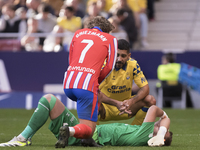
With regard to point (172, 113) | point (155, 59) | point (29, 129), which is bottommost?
point (172, 113)

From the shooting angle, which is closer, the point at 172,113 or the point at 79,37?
the point at 79,37

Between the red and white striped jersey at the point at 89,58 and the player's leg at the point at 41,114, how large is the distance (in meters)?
0.25

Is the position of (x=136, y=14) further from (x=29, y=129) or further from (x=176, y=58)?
(x=29, y=129)

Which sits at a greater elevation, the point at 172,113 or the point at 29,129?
the point at 29,129

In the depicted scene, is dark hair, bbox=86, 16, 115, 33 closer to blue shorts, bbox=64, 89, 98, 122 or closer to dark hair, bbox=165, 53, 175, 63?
blue shorts, bbox=64, 89, 98, 122

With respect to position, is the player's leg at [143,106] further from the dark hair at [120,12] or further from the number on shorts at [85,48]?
the dark hair at [120,12]

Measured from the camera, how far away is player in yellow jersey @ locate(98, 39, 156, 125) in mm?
6375

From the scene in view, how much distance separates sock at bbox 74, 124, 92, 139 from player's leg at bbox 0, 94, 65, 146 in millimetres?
422

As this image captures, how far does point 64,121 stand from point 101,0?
30.9 feet

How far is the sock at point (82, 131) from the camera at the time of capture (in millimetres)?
4777

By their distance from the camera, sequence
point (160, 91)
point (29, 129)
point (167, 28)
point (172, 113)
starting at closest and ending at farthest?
point (29, 129) → point (172, 113) → point (160, 91) → point (167, 28)

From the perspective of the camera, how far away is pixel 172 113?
1145 cm

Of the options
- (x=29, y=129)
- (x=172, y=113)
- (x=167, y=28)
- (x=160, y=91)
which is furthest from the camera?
(x=167, y=28)

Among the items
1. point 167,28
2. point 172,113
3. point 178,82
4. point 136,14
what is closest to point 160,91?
point 178,82
